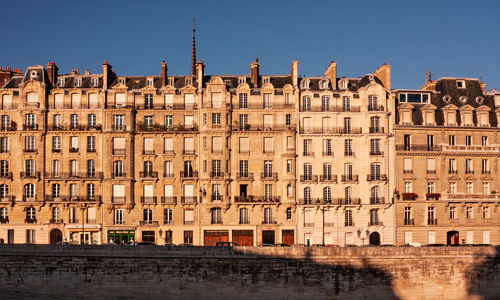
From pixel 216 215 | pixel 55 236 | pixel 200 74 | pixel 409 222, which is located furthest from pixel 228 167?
pixel 409 222

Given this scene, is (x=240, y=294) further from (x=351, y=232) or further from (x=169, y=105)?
(x=169, y=105)

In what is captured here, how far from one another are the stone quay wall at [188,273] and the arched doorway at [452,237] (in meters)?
16.3

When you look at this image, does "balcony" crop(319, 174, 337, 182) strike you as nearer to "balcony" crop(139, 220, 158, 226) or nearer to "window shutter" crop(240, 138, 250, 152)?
"window shutter" crop(240, 138, 250, 152)

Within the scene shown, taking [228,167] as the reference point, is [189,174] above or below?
below

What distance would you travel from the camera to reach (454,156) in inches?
2201

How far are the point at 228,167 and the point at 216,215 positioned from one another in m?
4.68

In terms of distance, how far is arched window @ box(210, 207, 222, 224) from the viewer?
177ft

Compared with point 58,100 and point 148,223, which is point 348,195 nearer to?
point 148,223

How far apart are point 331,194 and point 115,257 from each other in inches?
890

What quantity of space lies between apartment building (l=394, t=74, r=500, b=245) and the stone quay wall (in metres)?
15.3

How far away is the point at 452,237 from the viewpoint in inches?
2191

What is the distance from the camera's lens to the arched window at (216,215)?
54.1 metres

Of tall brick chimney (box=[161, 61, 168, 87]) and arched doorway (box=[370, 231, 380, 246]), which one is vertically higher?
tall brick chimney (box=[161, 61, 168, 87])

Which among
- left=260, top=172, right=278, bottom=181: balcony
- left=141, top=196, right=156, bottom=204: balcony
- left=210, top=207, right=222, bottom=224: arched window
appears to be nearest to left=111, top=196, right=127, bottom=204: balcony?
left=141, top=196, right=156, bottom=204: balcony
